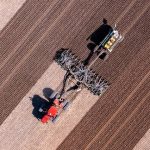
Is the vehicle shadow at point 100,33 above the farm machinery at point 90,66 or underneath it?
above

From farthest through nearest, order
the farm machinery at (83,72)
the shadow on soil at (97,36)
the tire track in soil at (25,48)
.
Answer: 1. the tire track in soil at (25,48)
2. the shadow on soil at (97,36)
3. the farm machinery at (83,72)

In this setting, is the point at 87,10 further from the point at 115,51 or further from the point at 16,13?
the point at 16,13

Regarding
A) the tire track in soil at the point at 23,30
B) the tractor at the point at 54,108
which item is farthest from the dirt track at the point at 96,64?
the tractor at the point at 54,108

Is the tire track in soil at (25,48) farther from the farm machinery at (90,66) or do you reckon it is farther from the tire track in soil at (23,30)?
the farm machinery at (90,66)

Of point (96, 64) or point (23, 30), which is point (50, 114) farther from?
point (23, 30)

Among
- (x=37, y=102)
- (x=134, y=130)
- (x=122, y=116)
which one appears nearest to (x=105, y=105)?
(x=122, y=116)

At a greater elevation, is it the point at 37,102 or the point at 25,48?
the point at 25,48
